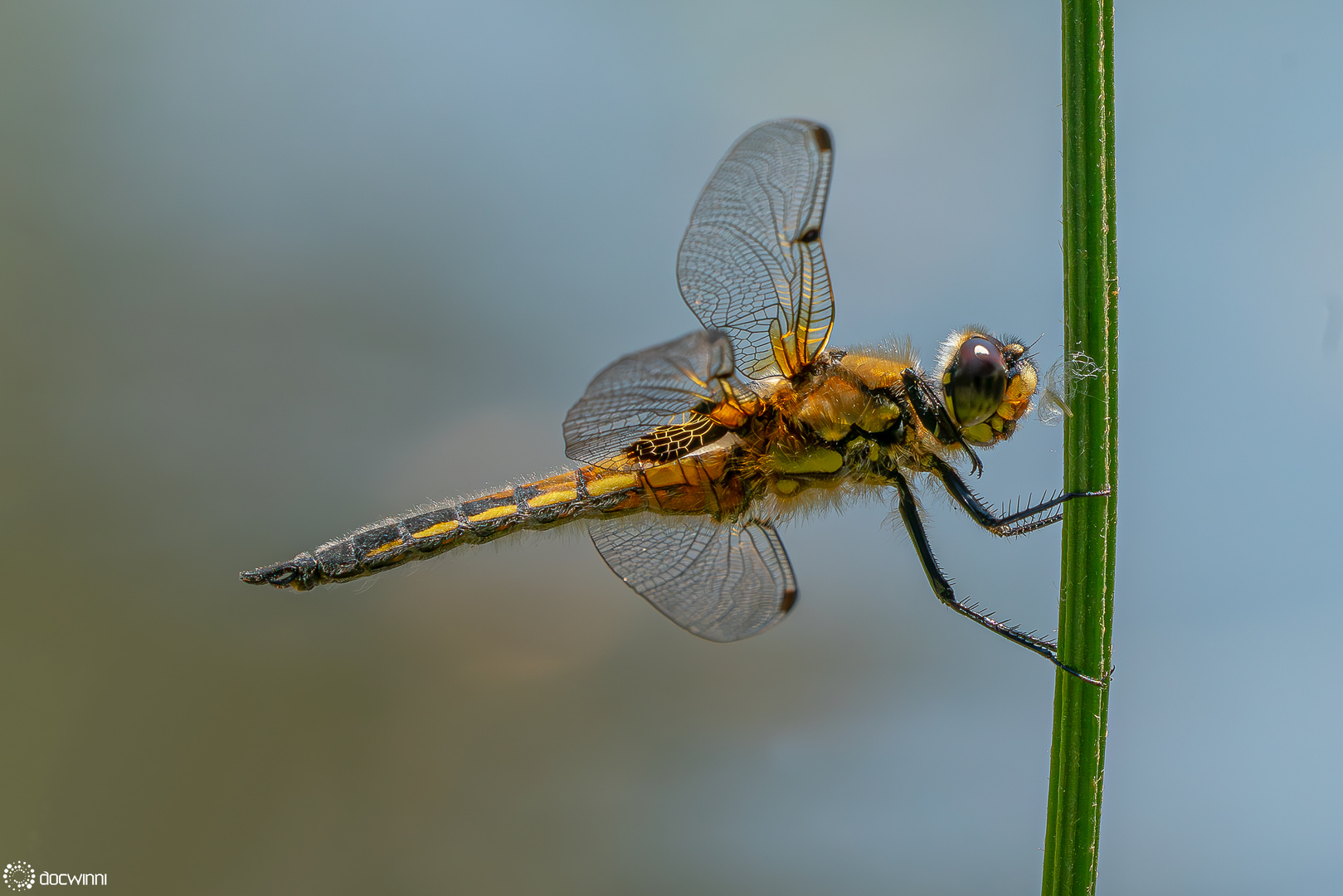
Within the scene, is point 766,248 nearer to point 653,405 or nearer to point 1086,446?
point 653,405

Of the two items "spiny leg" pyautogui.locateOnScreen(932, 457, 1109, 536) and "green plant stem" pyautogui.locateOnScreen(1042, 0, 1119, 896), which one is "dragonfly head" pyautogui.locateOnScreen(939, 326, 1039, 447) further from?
"green plant stem" pyautogui.locateOnScreen(1042, 0, 1119, 896)

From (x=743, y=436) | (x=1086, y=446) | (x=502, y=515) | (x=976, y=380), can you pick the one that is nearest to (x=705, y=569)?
(x=743, y=436)

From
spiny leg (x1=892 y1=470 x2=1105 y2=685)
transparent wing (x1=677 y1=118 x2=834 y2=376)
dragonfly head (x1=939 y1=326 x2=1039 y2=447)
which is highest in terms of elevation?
transparent wing (x1=677 y1=118 x2=834 y2=376)

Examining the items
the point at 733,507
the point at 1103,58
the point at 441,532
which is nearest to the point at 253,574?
the point at 441,532

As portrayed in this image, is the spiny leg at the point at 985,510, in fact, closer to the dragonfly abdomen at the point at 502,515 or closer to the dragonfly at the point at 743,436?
the dragonfly at the point at 743,436

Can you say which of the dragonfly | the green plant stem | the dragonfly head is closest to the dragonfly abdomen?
the dragonfly
